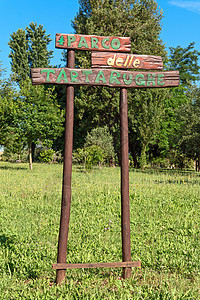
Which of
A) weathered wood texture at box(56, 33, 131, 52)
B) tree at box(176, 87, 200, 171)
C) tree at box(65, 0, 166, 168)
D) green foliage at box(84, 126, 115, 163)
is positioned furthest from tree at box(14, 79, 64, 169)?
weathered wood texture at box(56, 33, 131, 52)

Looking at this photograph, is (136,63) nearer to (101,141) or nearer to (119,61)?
(119,61)

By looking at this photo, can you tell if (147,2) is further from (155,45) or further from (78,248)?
(78,248)

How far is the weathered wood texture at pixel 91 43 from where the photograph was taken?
4.60 m

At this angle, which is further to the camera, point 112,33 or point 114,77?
point 112,33

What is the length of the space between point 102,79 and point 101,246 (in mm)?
3292

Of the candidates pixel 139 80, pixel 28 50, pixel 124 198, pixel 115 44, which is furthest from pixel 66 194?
pixel 28 50

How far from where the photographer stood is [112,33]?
1190 inches

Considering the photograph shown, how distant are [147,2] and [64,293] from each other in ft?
113

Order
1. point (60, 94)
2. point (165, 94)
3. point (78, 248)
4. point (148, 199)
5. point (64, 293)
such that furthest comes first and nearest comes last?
point (60, 94), point (165, 94), point (148, 199), point (78, 248), point (64, 293)

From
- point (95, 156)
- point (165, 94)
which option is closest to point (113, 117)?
point (165, 94)

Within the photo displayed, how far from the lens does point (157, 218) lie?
7629mm

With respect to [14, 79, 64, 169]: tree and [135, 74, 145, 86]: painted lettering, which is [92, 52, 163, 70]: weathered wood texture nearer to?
[135, 74, 145, 86]: painted lettering

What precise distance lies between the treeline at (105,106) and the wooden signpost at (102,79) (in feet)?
56.5

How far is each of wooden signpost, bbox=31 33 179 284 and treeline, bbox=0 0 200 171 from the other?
17.2m
